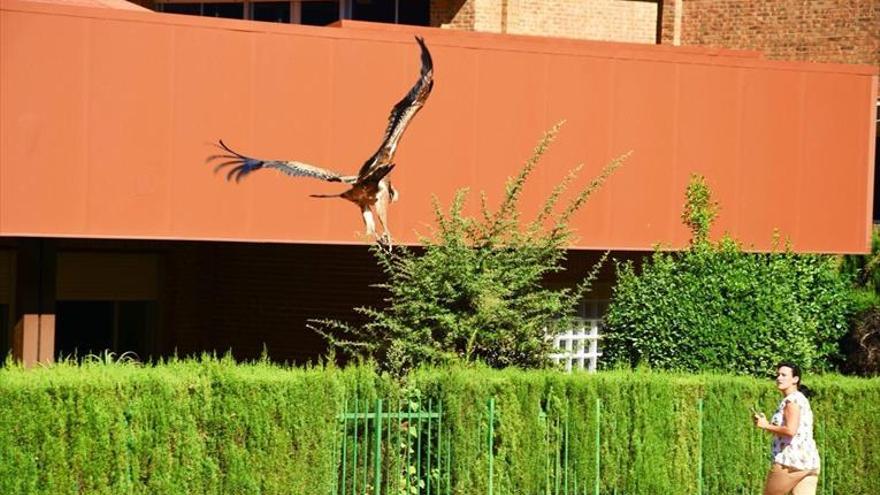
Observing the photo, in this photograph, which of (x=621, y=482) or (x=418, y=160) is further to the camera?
(x=418, y=160)

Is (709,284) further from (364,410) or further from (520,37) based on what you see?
(364,410)

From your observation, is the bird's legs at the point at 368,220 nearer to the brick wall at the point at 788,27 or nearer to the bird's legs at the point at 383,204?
the bird's legs at the point at 383,204

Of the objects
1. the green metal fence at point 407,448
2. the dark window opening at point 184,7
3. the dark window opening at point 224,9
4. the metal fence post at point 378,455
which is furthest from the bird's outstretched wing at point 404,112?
the dark window opening at point 184,7

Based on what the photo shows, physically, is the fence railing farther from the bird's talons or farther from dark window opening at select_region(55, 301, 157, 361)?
dark window opening at select_region(55, 301, 157, 361)

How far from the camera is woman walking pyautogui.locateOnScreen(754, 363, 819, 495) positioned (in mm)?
16234

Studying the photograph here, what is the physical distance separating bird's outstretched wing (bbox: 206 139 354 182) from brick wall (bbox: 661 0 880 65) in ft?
40.3

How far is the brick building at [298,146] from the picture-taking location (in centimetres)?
2083

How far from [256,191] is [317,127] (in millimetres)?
1129

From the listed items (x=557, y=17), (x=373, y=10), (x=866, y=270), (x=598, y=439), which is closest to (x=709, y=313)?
(x=866, y=270)

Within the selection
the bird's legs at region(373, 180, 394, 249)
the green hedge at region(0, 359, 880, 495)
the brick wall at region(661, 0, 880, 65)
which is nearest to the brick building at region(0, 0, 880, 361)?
the brick wall at region(661, 0, 880, 65)

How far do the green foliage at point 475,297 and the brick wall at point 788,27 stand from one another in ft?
36.5

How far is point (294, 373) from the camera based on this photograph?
51.3 feet

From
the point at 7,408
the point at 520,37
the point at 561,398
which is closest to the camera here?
the point at 7,408

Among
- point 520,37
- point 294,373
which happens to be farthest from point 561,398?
point 520,37
